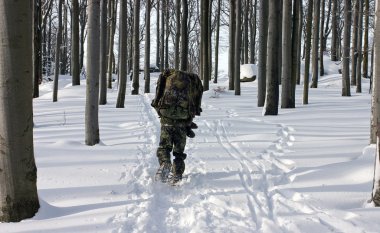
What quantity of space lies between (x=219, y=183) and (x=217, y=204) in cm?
88

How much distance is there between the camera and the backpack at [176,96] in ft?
19.1

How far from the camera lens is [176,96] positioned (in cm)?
584

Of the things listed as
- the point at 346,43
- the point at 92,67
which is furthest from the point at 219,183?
the point at 346,43

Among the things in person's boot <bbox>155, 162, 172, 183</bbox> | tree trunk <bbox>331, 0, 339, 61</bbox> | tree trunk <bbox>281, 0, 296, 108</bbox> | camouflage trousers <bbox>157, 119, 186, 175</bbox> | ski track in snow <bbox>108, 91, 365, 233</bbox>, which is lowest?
ski track in snow <bbox>108, 91, 365, 233</bbox>

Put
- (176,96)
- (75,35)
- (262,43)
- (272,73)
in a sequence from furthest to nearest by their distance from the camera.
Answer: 1. (75,35)
2. (262,43)
3. (272,73)
4. (176,96)

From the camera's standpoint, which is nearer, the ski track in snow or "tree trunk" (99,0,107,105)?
the ski track in snow

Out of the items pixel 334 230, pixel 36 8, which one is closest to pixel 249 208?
pixel 334 230

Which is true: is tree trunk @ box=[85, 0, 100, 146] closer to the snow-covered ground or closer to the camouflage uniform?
the snow-covered ground

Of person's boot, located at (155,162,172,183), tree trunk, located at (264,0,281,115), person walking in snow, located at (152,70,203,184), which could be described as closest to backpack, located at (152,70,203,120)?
person walking in snow, located at (152,70,203,184)

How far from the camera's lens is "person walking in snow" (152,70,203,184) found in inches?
229

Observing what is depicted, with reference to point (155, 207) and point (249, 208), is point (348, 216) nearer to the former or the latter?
point (249, 208)

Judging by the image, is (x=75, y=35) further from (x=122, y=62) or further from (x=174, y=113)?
(x=174, y=113)

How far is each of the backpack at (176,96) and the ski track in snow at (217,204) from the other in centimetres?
97

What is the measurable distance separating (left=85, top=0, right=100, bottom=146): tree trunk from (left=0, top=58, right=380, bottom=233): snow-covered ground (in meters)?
0.35
